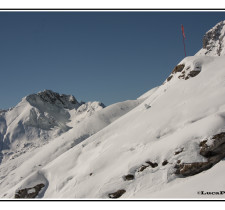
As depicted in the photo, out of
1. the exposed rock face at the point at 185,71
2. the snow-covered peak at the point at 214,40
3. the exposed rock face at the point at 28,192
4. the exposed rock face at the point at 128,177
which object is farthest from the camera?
the snow-covered peak at the point at 214,40

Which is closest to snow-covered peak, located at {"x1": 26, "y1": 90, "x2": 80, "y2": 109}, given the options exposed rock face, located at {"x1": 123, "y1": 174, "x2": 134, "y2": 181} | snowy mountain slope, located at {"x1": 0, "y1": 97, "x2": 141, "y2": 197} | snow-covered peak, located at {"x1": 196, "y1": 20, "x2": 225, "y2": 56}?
snowy mountain slope, located at {"x1": 0, "y1": 97, "x2": 141, "y2": 197}

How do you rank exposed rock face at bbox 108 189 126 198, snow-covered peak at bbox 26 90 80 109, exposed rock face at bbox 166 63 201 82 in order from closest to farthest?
exposed rock face at bbox 108 189 126 198, exposed rock face at bbox 166 63 201 82, snow-covered peak at bbox 26 90 80 109

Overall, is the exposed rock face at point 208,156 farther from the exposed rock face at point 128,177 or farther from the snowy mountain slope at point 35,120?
the snowy mountain slope at point 35,120

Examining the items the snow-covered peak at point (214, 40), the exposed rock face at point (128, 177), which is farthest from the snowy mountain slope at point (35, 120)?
the snow-covered peak at point (214, 40)

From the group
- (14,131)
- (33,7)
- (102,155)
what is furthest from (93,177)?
(14,131)

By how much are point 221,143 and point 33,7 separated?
1890cm

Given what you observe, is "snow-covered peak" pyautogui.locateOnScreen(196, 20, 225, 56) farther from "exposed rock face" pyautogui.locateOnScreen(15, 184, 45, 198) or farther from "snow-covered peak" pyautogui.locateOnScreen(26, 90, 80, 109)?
"exposed rock face" pyautogui.locateOnScreen(15, 184, 45, 198)

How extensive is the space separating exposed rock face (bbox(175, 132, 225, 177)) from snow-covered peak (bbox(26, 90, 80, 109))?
11544 cm

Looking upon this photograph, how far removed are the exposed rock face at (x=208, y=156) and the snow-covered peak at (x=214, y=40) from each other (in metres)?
137

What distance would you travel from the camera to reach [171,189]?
21.8m

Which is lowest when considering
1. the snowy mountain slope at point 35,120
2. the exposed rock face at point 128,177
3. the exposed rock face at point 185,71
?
the snowy mountain slope at point 35,120

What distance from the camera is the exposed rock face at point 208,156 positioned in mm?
23312

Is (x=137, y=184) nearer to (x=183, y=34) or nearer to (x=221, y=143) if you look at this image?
(x=221, y=143)

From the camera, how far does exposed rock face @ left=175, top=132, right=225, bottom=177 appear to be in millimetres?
23312
